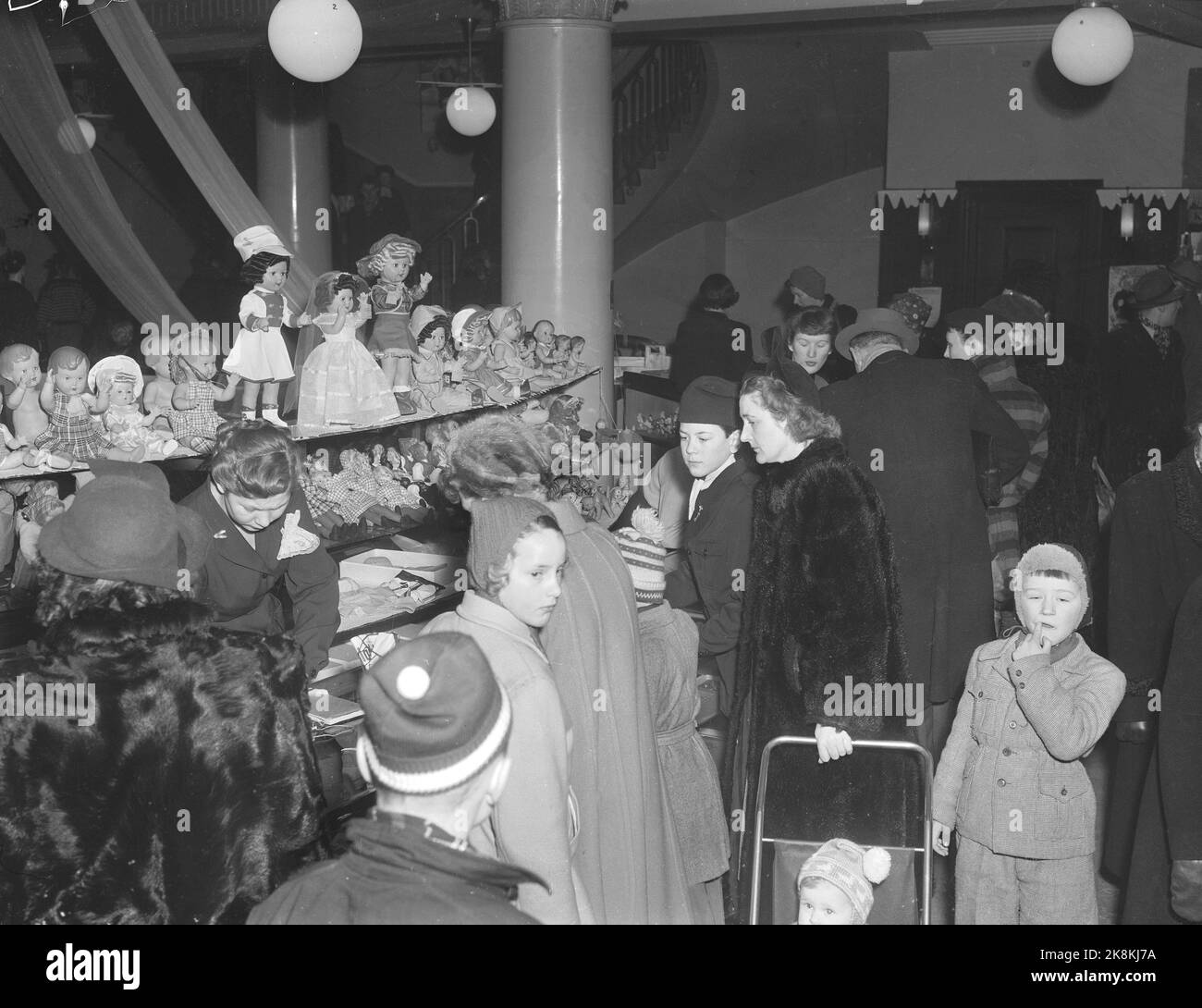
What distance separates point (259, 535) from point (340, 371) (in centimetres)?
152

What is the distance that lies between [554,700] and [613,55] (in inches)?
445

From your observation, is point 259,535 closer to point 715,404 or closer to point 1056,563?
point 715,404

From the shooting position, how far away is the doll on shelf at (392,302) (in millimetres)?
5250

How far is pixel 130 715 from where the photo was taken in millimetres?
2213

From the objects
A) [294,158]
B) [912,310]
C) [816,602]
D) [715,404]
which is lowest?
[816,602]

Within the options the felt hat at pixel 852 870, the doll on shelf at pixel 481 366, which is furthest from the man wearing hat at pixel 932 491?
the doll on shelf at pixel 481 366

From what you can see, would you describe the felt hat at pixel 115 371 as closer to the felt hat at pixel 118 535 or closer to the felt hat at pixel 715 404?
the felt hat at pixel 715 404

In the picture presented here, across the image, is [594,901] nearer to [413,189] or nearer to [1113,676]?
[1113,676]

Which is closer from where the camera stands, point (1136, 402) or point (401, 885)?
point (401, 885)

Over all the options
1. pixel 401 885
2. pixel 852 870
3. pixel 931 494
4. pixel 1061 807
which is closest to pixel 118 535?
pixel 401 885

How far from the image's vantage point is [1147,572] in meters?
3.76

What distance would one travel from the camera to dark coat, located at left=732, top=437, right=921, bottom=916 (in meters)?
3.56

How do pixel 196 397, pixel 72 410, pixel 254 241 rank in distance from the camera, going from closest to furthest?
pixel 72 410
pixel 196 397
pixel 254 241

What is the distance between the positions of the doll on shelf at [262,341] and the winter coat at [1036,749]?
2537 millimetres
